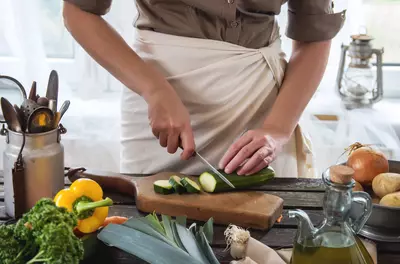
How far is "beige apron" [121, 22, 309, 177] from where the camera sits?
1765 millimetres

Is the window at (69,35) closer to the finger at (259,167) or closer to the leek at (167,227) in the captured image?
the finger at (259,167)

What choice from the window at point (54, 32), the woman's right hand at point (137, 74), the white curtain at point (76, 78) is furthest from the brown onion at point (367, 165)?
the window at point (54, 32)

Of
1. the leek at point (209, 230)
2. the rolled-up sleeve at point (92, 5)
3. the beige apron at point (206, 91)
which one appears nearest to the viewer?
the leek at point (209, 230)

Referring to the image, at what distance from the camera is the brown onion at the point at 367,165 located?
134 centimetres

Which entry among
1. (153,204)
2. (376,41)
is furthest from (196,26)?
(376,41)

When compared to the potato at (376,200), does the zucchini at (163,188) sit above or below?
below

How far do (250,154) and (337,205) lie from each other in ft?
1.61

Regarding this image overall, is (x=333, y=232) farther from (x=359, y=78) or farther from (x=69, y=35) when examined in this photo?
(x=69, y=35)

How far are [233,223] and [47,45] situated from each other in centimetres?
154

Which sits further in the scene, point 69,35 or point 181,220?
point 69,35

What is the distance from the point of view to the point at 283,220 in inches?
53.8

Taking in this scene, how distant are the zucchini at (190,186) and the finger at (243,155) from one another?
0.09 metres

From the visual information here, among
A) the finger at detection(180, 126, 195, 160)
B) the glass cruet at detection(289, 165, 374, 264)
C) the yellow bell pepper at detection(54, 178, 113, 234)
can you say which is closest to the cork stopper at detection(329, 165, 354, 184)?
the glass cruet at detection(289, 165, 374, 264)

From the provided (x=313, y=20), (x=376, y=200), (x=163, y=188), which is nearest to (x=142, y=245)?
(x=163, y=188)
